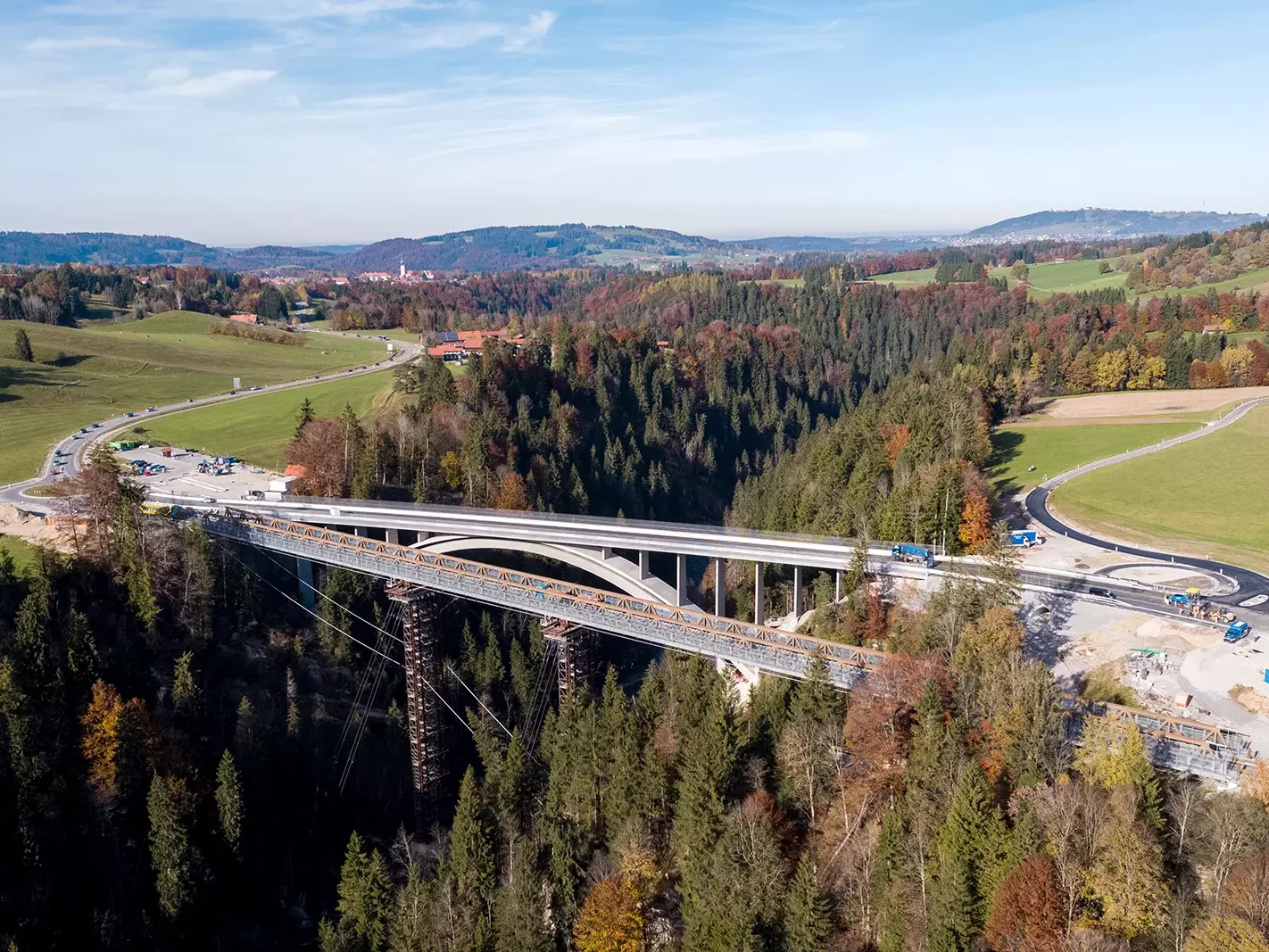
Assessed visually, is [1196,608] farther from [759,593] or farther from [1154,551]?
[759,593]

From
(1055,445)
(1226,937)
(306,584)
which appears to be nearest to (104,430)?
(306,584)

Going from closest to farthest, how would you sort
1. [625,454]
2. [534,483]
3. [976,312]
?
[534,483] < [625,454] < [976,312]

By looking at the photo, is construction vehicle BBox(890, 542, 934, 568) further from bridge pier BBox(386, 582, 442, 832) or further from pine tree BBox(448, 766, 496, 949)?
bridge pier BBox(386, 582, 442, 832)

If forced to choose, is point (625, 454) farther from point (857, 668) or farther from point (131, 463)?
point (857, 668)

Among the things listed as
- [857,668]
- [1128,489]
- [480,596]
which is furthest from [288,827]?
[1128,489]

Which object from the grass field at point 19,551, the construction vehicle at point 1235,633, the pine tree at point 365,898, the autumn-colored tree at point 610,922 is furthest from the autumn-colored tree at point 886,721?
the grass field at point 19,551

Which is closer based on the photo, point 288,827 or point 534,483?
point 288,827
